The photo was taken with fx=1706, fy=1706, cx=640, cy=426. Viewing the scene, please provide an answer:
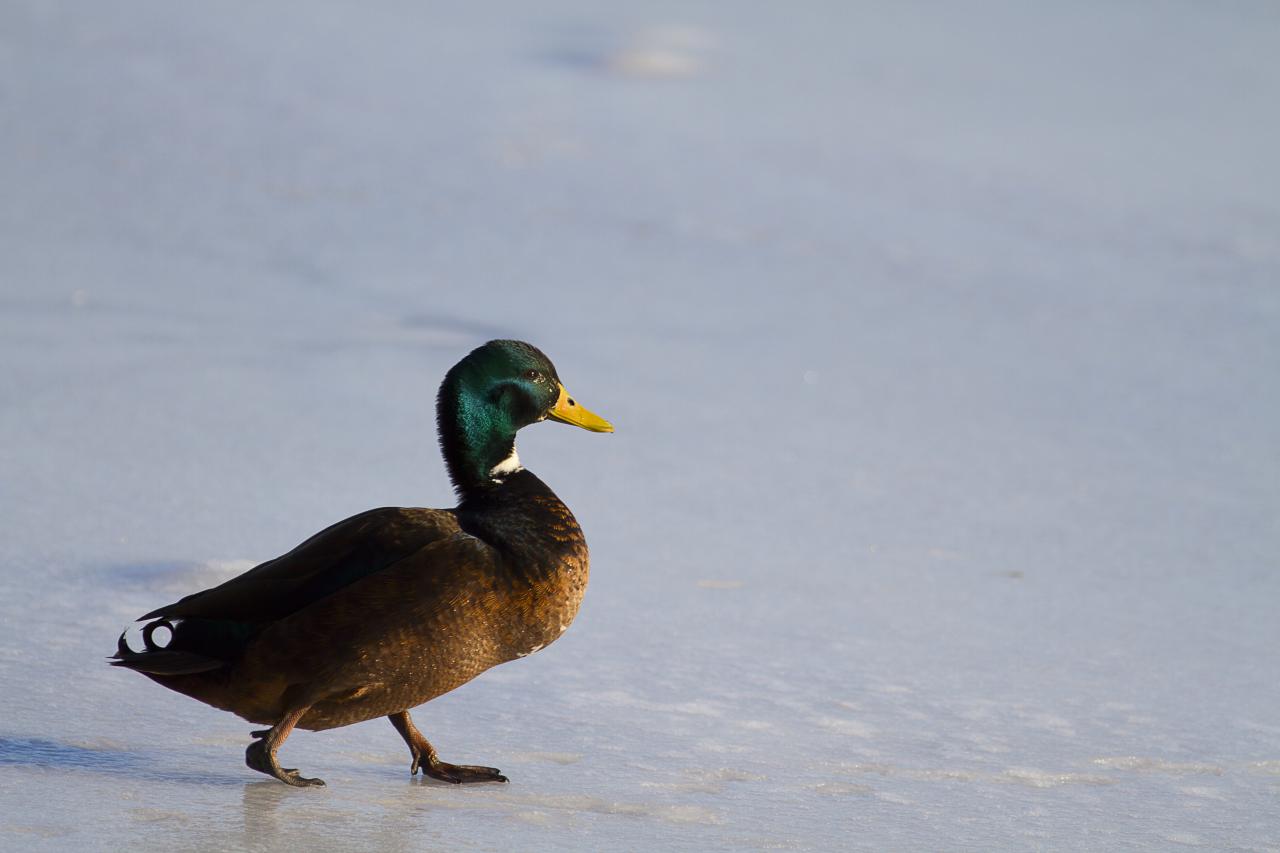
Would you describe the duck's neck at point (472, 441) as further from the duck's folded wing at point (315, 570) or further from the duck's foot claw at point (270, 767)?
the duck's foot claw at point (270, 767)

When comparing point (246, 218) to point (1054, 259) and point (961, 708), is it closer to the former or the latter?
point (1054, 259)

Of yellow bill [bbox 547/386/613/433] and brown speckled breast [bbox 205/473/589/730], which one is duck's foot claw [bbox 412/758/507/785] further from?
yellow bill [bbox 547/386/613/433]

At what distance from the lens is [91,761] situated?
3.19 meters

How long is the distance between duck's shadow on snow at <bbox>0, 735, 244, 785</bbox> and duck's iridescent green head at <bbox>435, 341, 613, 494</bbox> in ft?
2.62

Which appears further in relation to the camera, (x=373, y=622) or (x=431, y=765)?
(x=431, y=765)

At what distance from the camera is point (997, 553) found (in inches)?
204

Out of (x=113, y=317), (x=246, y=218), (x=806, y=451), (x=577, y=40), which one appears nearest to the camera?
(x=806, y=451)

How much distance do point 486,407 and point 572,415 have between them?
0.28m

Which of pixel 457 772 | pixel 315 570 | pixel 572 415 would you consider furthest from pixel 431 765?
pixel 572 415

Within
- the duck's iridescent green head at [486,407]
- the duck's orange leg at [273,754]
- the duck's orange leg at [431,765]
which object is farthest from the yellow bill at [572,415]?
the duck's orange leg at [273,754]

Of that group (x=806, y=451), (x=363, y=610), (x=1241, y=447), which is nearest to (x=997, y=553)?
(x=806, y=451)

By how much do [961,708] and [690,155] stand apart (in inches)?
231

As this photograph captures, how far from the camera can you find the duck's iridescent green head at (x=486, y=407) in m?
3.58

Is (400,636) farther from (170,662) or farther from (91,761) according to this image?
(91,761)
